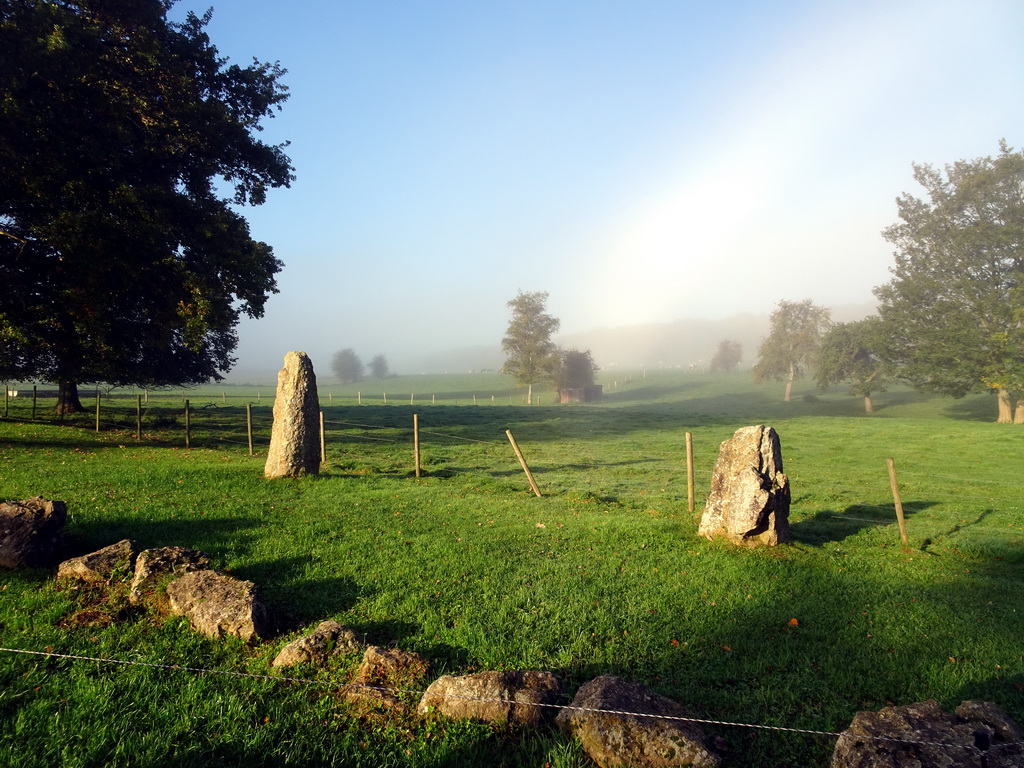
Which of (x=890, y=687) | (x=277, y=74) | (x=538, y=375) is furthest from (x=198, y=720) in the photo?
(x=538, y=375)

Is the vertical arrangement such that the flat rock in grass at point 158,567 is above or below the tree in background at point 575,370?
below

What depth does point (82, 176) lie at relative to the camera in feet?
55.8

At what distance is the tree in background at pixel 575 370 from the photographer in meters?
73.1

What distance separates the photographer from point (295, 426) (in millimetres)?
15617

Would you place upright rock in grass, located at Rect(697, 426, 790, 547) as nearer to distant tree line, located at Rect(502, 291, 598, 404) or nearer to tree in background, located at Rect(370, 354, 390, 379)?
distant tree line, located at Rect(502, 291, 598, 404)

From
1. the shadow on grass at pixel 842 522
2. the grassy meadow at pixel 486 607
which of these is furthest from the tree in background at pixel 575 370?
the shadow on grass at pixel 842 522

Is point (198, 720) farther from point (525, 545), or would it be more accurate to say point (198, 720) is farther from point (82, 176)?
point (82, 176)

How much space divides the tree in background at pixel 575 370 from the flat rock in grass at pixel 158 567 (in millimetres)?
65598

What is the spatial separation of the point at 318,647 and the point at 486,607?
7.76ft

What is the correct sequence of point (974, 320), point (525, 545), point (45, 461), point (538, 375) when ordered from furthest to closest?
point (538, 375), point (974, 320), point (45, 461), point (525, 545)

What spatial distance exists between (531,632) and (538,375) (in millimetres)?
62747

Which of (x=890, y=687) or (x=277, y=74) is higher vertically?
(x=277, y=74)

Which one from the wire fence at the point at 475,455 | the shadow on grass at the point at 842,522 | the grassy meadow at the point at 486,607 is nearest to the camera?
the grassy meadow at the point at 486,607

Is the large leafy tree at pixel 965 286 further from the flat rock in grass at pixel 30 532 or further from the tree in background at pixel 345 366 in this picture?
the tree in background at pixel 345 366
